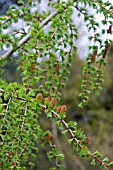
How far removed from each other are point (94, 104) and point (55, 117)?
18.6 feet

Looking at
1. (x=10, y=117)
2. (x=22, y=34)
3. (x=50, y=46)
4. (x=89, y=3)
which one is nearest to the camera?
(x=10, y=117)

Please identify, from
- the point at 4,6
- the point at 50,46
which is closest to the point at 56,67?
the point at 50,46

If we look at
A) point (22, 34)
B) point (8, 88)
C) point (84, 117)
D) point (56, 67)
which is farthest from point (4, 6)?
point (84, 117)

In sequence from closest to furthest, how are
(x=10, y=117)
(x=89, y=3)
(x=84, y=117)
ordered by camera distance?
(x=10, y=117)
(x=89, y=3)
(x=84, y=117)

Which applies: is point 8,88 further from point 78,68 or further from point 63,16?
point 78,68

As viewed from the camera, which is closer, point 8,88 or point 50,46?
point 8,88

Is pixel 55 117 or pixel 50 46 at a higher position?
pixel 50 46

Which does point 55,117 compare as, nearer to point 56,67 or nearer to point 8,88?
point 8,88

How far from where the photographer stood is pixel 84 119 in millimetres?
Answer: 6219

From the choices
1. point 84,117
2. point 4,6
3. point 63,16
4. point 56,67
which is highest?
point 84,117

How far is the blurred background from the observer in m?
5.18

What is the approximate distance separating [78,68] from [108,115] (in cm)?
97

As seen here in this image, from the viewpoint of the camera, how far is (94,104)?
6383 mm

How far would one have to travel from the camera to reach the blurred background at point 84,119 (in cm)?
518
